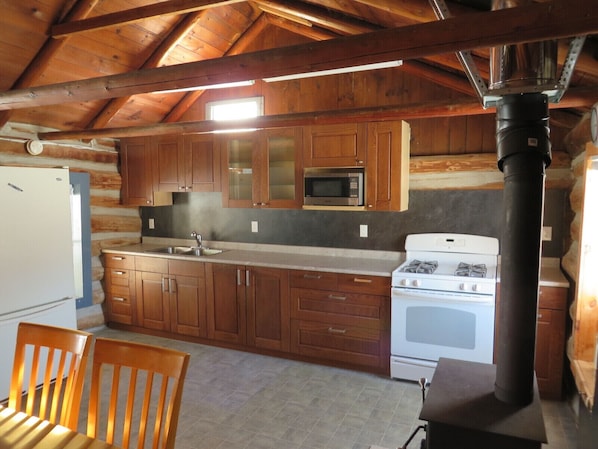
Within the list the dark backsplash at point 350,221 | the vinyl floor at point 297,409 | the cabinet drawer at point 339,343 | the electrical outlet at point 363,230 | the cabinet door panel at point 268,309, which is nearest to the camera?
the vinyl floor at point 297,409

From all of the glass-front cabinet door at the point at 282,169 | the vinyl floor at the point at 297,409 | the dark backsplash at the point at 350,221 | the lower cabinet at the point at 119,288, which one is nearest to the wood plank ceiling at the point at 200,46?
the glass-front cabinet door at the point at 282,169

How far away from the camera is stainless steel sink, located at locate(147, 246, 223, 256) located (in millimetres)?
4711

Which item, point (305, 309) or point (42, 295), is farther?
point (305, 309)

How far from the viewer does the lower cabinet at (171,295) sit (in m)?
4.21

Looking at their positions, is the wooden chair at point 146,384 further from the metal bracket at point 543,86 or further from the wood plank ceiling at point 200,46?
the metal bracket at point 543,86

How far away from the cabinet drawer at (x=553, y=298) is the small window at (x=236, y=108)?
302 centimetres

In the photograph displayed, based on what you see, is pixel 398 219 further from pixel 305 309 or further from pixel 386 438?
pixel 386 438

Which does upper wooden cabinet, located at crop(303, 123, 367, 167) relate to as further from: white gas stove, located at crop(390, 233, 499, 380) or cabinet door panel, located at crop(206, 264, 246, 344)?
cabinet door panel, located at crop(206, 264, 246, 344)

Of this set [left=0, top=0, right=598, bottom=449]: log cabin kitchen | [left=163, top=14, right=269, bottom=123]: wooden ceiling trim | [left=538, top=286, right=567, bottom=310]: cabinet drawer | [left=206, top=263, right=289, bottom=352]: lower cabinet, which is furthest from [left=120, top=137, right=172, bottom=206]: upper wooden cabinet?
[left=538, top=286, right=567, bottom=310]: cabinet drawer

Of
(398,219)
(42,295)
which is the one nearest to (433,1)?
(398,219)

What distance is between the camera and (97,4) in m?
3.25

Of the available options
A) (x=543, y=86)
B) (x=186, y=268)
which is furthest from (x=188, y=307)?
(x=543, y=86)

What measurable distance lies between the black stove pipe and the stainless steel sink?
131 inches

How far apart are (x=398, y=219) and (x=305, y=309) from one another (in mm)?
1196
